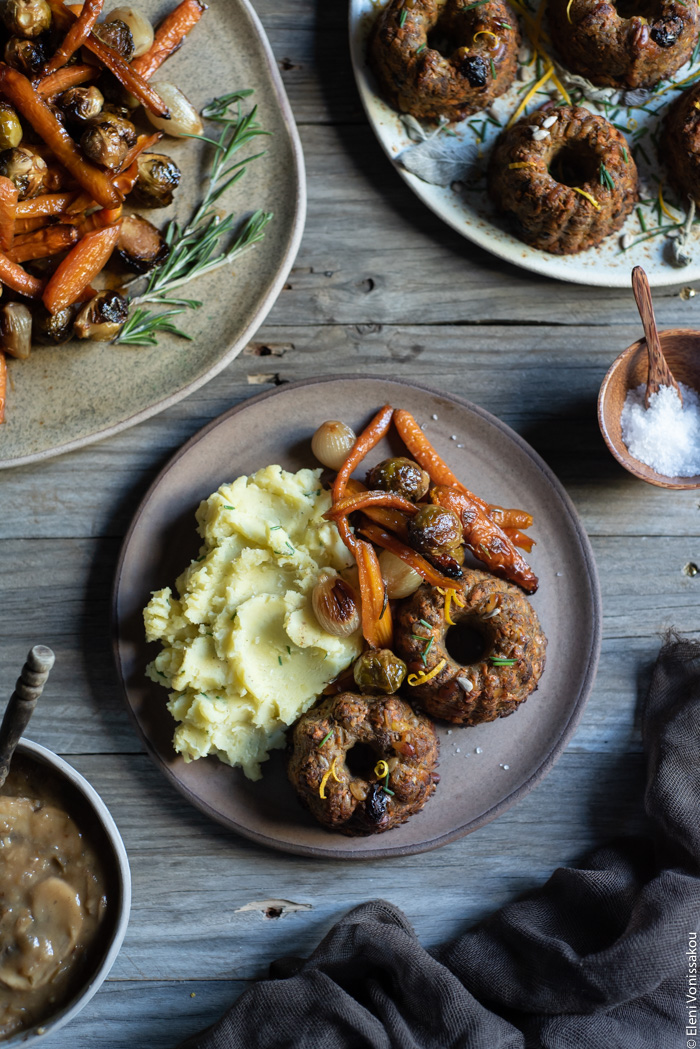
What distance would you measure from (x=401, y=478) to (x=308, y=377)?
1.63ft

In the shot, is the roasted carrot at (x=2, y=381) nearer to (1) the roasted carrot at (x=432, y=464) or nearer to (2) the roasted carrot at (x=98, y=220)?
(2) the roasted carrot at (x=98, y=220)

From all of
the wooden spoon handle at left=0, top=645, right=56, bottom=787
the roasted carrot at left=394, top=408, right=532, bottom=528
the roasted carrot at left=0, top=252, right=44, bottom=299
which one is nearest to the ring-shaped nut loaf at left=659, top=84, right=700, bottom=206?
the roasted carrot at left=394, top=408, right=532, bottom=528

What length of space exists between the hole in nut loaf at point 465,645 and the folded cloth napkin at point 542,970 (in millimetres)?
706

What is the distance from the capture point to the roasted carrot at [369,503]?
252cm

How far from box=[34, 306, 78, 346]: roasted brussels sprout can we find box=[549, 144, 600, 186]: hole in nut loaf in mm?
1659

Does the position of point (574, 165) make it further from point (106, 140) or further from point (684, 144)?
point (106, 140)

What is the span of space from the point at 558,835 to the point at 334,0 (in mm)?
2958

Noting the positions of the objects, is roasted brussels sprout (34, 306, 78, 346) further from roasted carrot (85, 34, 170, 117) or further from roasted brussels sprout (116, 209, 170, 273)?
roasted carrot (85, 34, 170, 117)

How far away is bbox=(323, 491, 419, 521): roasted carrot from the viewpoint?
2.52 metres

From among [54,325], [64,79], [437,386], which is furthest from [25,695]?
[64,79]

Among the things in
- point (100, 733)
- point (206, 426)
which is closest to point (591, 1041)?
point (100, 733)

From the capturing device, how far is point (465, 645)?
270 centimetres

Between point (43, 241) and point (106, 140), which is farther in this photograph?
point (43, 241)

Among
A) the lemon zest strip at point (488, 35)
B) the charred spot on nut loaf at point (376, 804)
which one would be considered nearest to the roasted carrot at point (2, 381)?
the charred spot on nut loaf at point (376, 804)
